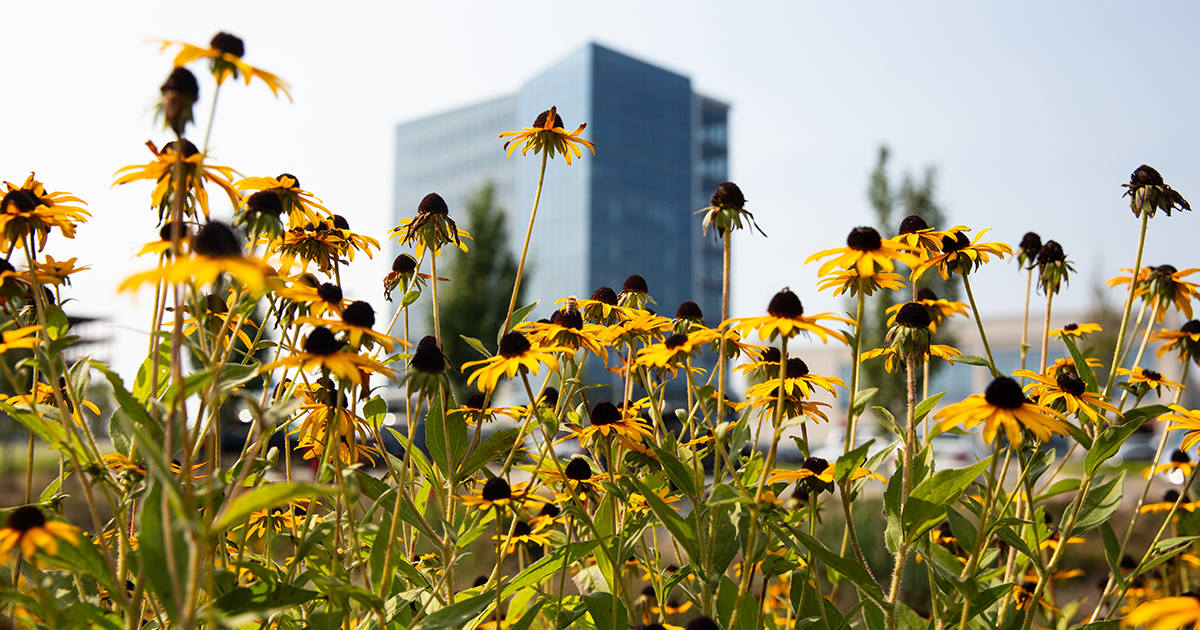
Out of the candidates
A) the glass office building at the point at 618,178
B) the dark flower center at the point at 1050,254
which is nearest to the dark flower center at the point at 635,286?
the dark flower center at the point at 1050,254

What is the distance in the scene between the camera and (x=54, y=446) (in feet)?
5.38

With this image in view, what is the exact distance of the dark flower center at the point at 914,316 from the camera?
2.13 meters

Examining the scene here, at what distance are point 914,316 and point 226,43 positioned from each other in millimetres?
1813

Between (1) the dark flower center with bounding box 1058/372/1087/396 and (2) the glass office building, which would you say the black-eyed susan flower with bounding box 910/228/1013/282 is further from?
(2) the glass office building

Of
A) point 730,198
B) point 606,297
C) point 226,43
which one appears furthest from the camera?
point 606,297

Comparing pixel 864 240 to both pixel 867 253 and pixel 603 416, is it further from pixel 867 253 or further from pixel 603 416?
pixel 603 416

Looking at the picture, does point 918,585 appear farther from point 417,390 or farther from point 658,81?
point 658,81

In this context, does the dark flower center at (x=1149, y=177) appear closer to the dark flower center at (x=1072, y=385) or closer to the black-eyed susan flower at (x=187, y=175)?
the dark flower center at (x=1072, y=385)

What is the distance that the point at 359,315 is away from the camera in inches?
67.1

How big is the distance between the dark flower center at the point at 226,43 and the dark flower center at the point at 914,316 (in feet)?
5.80

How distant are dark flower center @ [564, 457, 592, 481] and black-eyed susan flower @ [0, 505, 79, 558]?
3.92ft

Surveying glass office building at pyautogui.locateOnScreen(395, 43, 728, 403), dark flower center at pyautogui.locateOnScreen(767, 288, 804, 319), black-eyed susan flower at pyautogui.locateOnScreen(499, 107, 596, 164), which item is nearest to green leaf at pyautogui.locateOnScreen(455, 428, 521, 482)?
dark flower center at pyautogui.locateOnScreen(767, 288, 804, 319)

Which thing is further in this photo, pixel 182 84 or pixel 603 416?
pixel 603 416

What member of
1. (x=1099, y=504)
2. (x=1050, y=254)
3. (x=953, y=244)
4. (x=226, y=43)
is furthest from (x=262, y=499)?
(x=1050, y=254)
